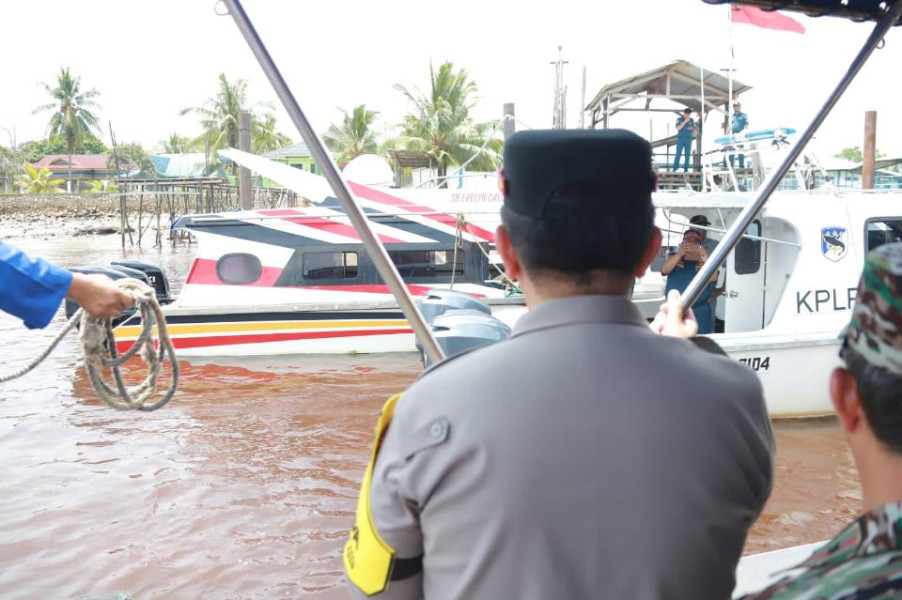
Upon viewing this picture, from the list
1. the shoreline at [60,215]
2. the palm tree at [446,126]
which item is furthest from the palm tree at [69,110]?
the palm tree at [446,126]

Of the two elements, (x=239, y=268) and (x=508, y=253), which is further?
(x=239, y=268)

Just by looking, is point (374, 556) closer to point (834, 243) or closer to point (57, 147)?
point (834, 243)

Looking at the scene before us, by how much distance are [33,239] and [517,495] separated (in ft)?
160

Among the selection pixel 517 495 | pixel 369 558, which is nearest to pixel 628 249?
pixel 517 495

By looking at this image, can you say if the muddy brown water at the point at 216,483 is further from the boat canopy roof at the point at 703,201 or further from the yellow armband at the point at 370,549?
the yellow armband at the point at 370,549

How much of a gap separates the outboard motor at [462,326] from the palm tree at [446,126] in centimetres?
3500

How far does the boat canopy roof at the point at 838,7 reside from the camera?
2287 mm

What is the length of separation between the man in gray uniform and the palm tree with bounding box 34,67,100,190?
2983 inches

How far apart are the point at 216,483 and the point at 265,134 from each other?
52499mm

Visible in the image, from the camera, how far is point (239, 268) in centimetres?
1092

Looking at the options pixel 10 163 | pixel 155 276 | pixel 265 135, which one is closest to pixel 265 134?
pixel 265 135

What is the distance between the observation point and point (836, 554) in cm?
100

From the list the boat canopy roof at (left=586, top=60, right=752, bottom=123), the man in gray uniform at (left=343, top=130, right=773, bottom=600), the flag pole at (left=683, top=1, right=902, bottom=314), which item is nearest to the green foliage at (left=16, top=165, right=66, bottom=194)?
the boat canopy roof at (left=586, top=60, right=752, bottom=123)

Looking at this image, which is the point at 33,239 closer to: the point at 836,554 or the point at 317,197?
the point at 317,197
